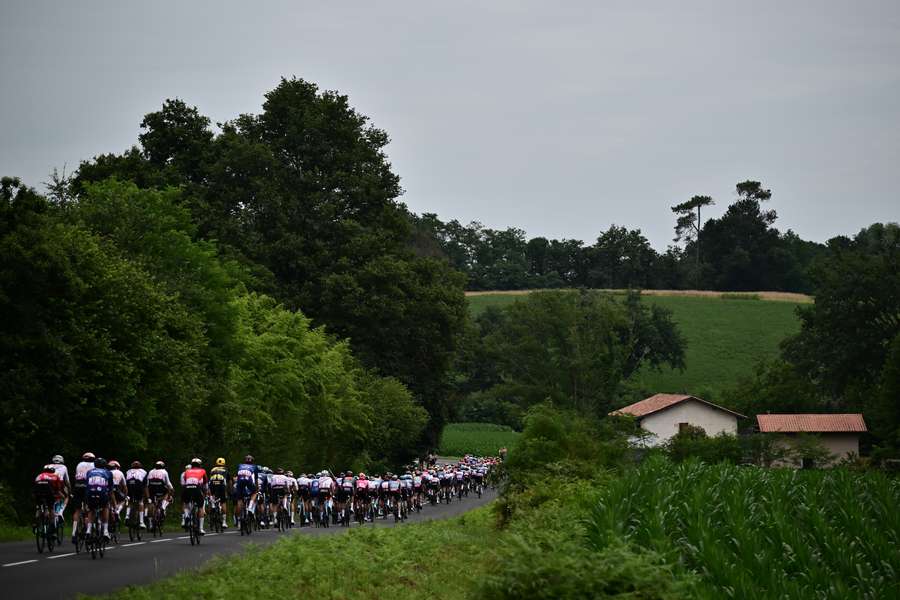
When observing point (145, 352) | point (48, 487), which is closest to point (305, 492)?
point (145, 352)

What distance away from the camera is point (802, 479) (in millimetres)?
27938

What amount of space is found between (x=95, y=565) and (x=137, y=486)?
25.8 feet

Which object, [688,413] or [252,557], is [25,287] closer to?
[252,557]

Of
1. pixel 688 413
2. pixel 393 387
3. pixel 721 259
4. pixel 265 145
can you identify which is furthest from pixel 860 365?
pixel 721 259

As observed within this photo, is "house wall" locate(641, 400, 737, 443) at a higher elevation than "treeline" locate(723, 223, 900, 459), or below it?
below

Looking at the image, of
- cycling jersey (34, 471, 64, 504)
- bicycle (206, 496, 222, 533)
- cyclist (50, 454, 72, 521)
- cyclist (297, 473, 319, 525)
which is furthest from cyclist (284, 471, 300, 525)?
cycling jersey (34, 471, 64, 504)

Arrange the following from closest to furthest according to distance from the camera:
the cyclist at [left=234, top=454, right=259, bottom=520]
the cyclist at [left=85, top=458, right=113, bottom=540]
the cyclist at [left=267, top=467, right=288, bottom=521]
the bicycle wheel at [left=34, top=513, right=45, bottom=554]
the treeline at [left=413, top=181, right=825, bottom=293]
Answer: the bicycle wheel at [left=34, top=513, right=45, bottom=554]
the cyclist at [left=85, top=458, right=113, bottom=540]
the cyclist at [left=234, top=454, right=259, bottom=520]
the cyclist at [left=267, top=467, right=288, bottom=521]
the treeline at [left=413, top=181, right=825, bottom=293]

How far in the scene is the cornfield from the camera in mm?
14820

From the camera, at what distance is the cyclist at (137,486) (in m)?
29.2

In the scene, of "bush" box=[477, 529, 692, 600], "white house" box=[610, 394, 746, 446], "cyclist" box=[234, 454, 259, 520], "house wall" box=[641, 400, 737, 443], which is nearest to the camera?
"bush" box=[477, 529, 692, 600]

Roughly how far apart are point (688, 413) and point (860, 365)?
1464 centimetres

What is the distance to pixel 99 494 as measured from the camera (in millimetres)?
24547

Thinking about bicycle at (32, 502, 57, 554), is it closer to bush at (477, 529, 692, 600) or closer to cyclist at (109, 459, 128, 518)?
cyclist at (109, 459, 128, 518)

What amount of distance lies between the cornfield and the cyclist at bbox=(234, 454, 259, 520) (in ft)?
35.8
